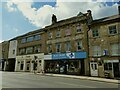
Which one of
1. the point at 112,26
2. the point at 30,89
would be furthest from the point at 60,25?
the point at 30,89

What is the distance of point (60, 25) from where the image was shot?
110 feet

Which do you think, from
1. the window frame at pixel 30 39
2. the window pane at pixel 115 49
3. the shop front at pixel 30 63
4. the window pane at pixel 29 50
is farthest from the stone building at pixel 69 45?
the window pane at pixel 29 50

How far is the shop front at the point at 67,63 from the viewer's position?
29.1 metres

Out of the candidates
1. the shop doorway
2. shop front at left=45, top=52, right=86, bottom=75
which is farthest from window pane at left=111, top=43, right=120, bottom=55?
shop front at left=45, top=52, right=86, bottom=75

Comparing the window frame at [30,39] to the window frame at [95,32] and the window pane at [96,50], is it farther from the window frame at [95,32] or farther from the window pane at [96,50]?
the window pane at [96,50]

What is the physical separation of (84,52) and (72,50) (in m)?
2.76

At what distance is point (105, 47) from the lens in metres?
26.2

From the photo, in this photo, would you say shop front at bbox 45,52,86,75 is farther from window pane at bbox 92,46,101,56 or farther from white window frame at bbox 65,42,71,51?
window pane at bbox 92,46,101,56

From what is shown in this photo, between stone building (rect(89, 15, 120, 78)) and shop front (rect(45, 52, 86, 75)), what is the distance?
2.12m

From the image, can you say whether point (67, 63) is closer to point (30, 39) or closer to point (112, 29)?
point (112, 29)

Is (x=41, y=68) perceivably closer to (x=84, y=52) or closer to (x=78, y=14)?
(x=84, y=52)

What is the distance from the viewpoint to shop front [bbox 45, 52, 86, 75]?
29.1 meters

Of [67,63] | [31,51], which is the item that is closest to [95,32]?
[67,63]

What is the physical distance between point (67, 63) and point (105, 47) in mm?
8270
